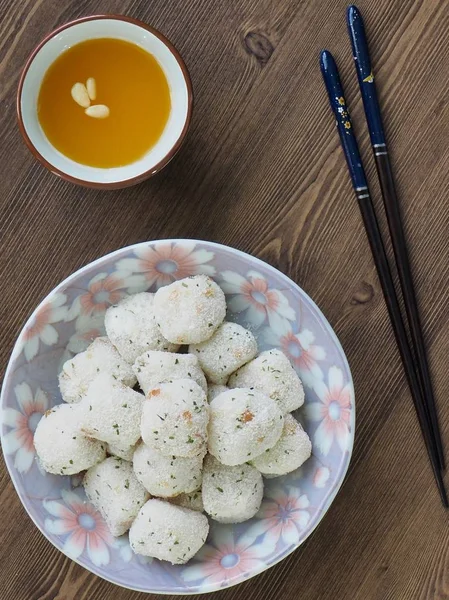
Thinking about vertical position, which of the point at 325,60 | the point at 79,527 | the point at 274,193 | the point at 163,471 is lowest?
the point at 79,527

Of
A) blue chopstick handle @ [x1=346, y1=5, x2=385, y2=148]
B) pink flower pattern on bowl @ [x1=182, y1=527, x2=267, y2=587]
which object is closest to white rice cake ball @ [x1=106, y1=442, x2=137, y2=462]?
pink flower pattern on bowl @ [x1=182, y1=527, x2=267, y2=587]

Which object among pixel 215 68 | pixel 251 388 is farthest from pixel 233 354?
pixel 215 68

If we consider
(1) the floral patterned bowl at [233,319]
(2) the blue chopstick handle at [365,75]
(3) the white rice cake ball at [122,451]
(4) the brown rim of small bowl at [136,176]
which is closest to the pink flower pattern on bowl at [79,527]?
(1) the floral patterned bowl at [233,319]

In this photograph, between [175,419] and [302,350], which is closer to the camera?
[175,419]

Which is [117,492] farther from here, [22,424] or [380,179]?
[380,179]

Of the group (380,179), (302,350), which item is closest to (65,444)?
(302,350)

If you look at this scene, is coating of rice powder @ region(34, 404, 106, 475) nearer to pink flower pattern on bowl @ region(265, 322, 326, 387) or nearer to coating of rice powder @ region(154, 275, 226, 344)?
coating of rice powder @ region(154, 275, 226, 344)
